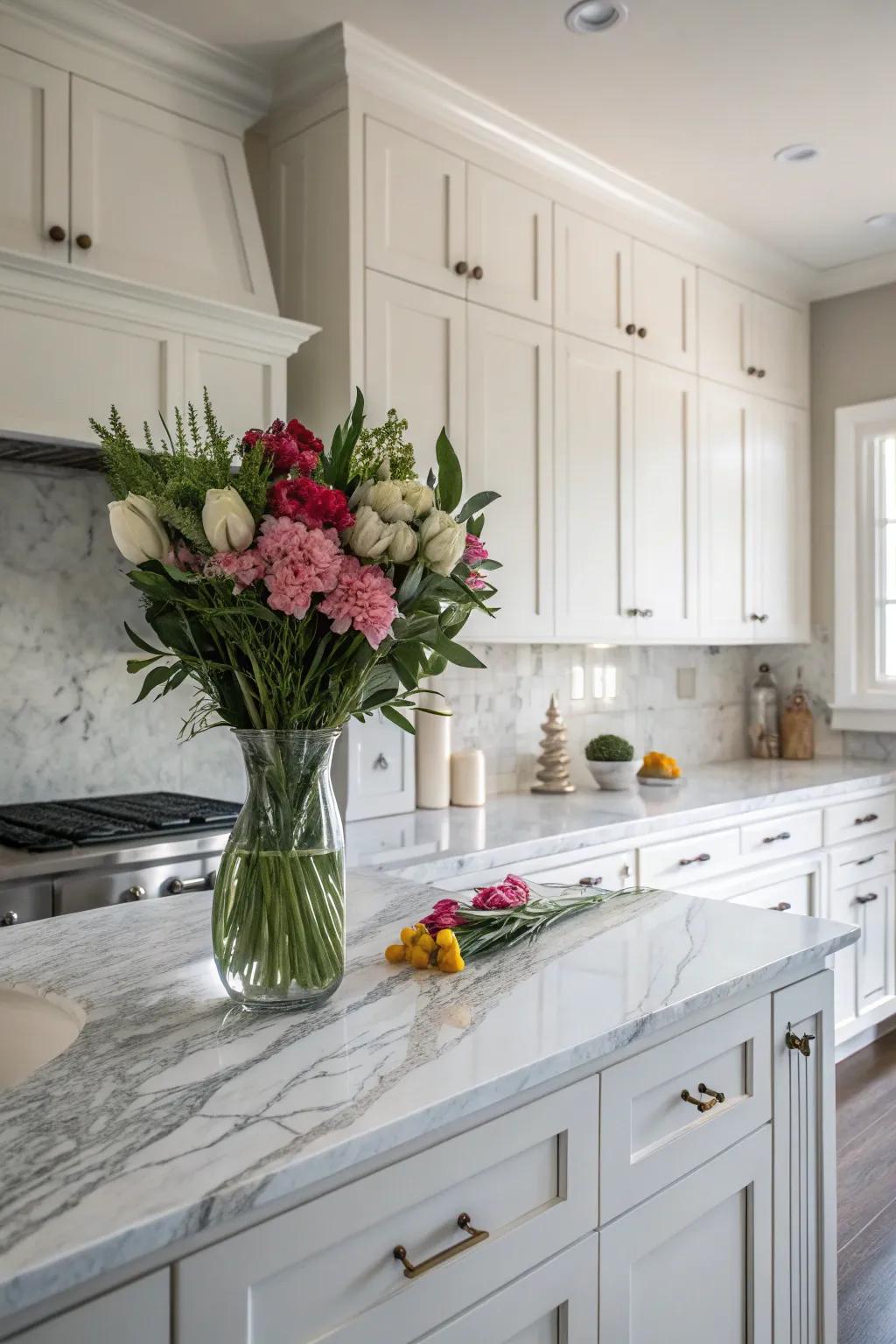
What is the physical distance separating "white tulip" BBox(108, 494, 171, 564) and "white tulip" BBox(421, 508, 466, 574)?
268mm

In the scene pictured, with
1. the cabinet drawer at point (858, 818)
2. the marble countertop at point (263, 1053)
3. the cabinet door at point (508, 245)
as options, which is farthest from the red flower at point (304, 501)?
the cabinet drawer at point (858, 818)

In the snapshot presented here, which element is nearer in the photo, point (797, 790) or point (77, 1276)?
point (77, 1276)

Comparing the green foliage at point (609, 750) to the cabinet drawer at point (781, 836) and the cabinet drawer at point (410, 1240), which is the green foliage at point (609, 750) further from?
the cabinet drawer at point (410, 1240)

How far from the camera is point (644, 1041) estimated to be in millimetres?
1191

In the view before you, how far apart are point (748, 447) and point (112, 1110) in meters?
3.60

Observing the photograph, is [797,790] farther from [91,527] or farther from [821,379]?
[91,527]

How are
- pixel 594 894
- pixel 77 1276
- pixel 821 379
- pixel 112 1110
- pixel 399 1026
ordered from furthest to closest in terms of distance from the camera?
pixel 821 379 → pixel 594 894 → pixel 399 1026 → pixel 112 1110 → pixel 77 1276

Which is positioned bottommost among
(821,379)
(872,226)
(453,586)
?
(453,586)

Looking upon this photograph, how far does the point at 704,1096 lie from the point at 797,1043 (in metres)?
0.21

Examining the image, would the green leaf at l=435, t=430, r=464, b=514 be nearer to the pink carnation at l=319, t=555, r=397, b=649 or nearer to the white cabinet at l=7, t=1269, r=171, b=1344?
the pink carnation at l=319, t=555, r=397, b=649

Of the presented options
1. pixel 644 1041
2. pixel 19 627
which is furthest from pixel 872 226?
pixel 644 1041

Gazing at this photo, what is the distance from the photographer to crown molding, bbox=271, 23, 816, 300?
2.61 metres

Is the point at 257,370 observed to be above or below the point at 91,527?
above

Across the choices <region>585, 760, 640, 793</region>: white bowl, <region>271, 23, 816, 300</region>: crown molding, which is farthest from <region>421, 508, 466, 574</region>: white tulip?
<region>585, 760, 640, 793</region>: white bowl
